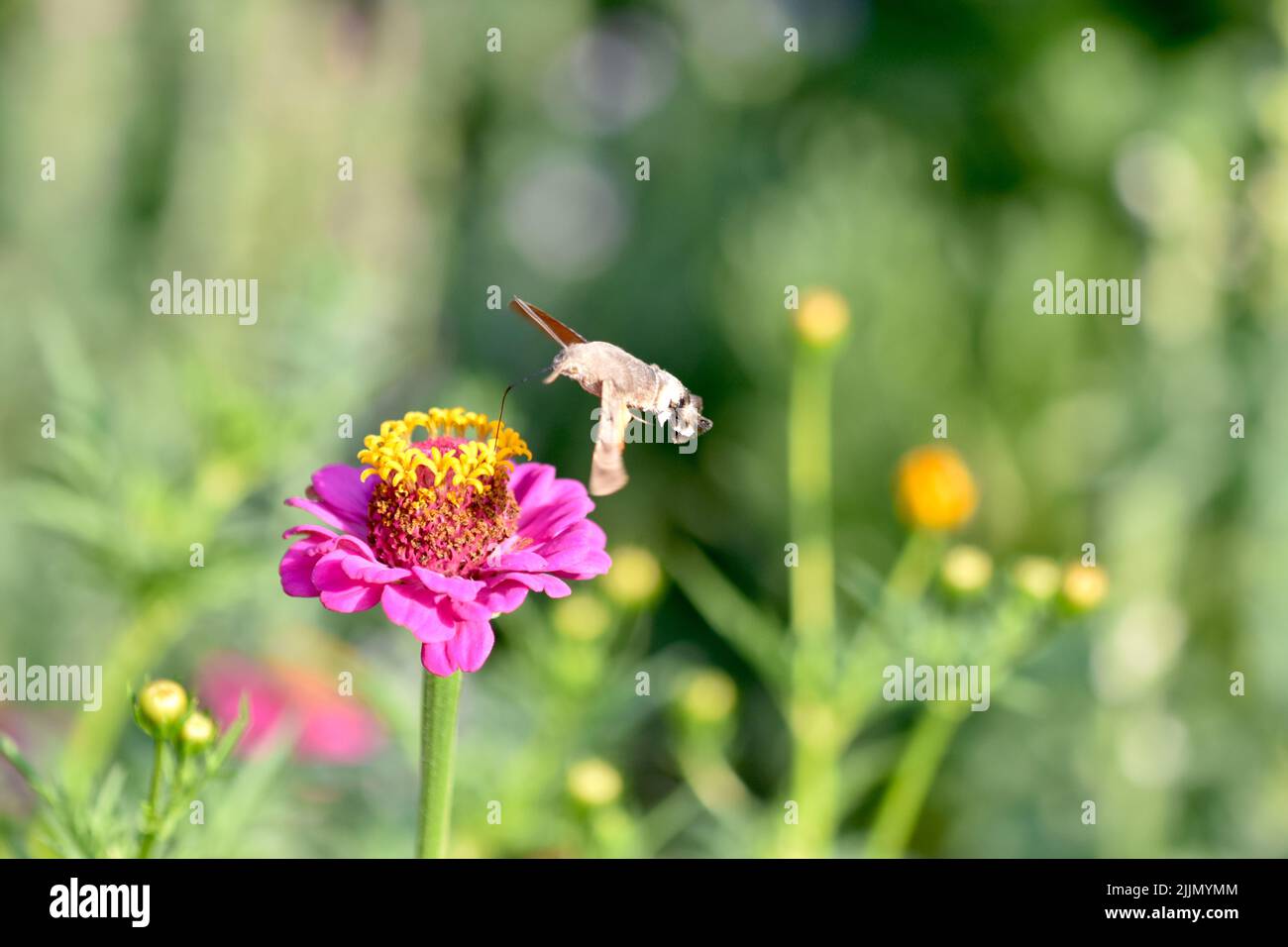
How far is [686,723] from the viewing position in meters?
0.86

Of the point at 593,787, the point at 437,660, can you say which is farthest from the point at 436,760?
the point at 593,787

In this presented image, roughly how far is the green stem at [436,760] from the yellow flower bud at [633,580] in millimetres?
364

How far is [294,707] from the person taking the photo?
905 mm

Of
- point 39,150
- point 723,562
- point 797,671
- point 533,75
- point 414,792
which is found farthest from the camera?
point 533,75

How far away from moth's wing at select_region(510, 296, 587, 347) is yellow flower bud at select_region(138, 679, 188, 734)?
0.21 meters

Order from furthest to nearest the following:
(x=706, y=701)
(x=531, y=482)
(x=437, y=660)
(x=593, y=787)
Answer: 1. (x=706, y=701)
2. (x=593, y=787)
3. (x=531, y=482)
4. (x=437, y=660)

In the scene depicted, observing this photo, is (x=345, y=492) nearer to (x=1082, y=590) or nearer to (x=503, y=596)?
(x=503, y=596)

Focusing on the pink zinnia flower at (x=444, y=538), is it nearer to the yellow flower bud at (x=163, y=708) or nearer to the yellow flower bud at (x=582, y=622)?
the yellow flower bud at (x=163, y=708)

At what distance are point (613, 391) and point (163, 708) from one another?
0.73 feet

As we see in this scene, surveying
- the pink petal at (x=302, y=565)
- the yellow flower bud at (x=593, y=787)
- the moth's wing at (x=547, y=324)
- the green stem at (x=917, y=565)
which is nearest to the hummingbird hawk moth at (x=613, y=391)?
the moth's wing at (x=547, y=324)

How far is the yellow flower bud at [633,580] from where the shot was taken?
2.76 ft

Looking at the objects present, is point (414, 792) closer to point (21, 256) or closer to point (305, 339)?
point (305, 339)

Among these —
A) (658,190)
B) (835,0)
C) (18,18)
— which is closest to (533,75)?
(658,190)

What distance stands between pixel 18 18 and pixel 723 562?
1.06 m
